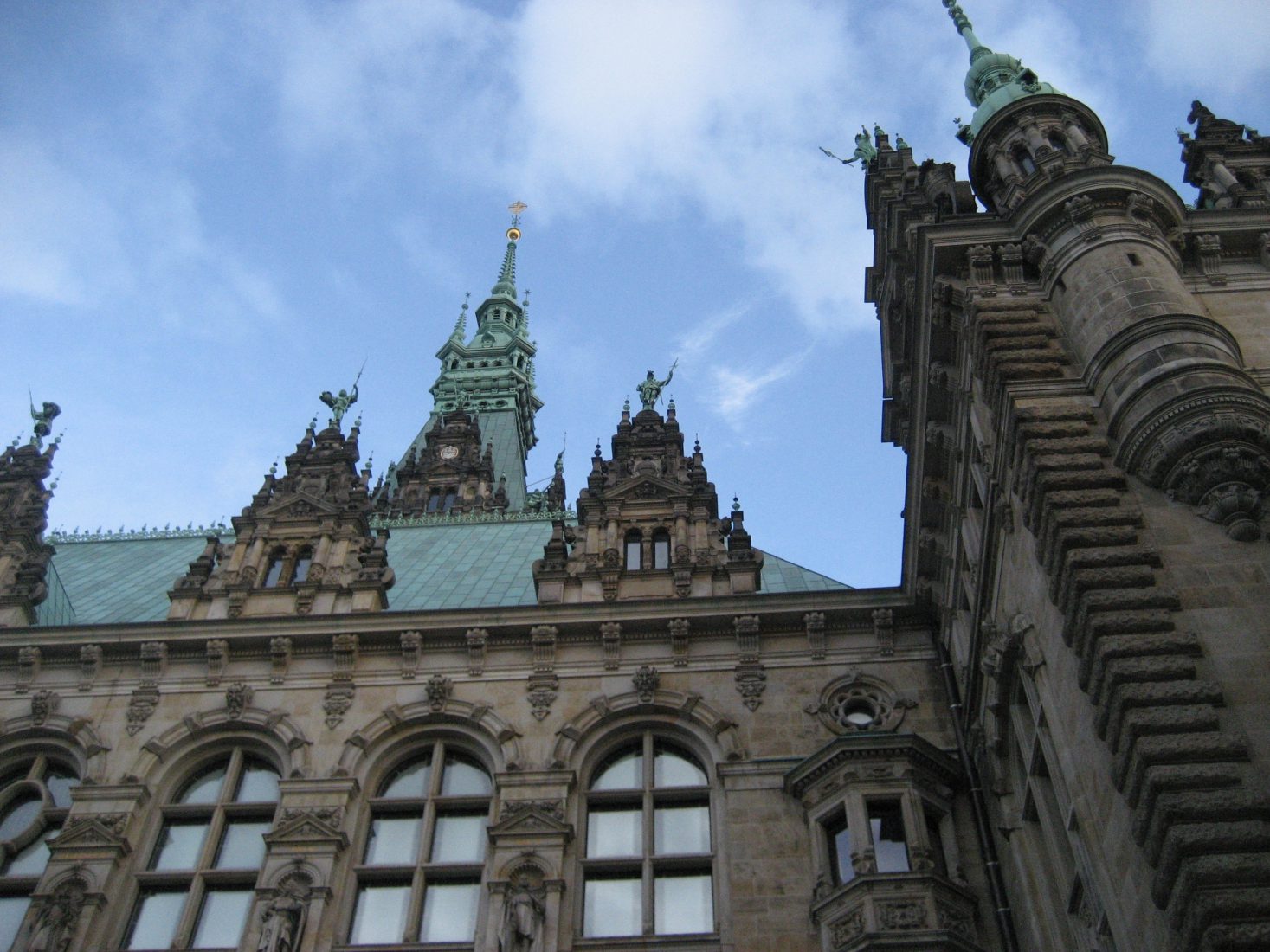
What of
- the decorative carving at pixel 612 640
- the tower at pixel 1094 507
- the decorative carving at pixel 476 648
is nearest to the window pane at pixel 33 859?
the decorative carving at pixel 476 648

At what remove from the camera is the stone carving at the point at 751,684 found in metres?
18.6

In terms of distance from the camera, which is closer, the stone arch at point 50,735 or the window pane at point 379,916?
the window pane at point 379,916

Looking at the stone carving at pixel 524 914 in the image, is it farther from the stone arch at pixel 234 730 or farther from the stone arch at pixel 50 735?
the stone arch at pixel 50 735

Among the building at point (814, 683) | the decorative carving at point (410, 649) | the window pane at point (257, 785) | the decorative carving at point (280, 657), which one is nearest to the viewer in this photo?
the building at point (814, 683)

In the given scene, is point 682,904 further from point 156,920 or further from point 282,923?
point 156,920

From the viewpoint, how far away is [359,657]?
19797 millimetres

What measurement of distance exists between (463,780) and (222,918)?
3.69 meters

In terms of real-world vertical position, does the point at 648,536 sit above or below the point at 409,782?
above

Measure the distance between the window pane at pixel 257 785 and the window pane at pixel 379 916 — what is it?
2335mm

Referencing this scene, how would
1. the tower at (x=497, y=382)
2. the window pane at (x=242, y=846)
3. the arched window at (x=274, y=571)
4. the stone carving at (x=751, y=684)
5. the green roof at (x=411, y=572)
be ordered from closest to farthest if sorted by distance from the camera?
1. the window pane at (x=242, y=846)
2. the stone carving at (x=751, y=684)
3. the arched window at (x=274, y=571)
4. the green roof at (x=411, y=572)
5. the tower at (x=497, y=382)

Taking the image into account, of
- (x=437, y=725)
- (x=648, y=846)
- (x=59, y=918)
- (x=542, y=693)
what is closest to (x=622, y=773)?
(x=648, y=846)

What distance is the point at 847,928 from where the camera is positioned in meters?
15.1

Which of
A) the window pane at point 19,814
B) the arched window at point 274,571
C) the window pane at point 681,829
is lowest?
the window pane at point 681,829

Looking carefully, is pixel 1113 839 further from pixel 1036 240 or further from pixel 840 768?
pixel 1036 240
